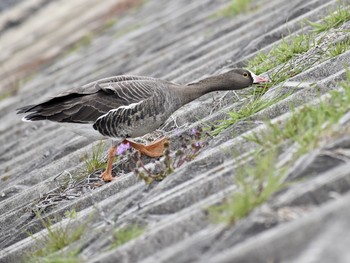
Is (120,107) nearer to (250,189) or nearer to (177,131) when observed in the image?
(177,131)

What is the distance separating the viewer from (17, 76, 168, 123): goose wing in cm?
477

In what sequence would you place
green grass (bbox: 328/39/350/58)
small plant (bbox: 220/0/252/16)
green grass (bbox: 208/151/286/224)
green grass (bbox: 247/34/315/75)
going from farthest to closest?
small plant (bbox: 220/0/252/16) → green grass (bbox: 247/34/315/75) → green grass (bbox: 328/39/350/58) → green grass (bbox: 208/151/286/224)

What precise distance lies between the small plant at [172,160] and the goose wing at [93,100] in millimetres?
837

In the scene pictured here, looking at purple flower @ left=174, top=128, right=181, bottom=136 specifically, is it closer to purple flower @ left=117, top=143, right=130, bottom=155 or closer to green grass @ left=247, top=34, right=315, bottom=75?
purple flower @ left=117, top=143, right=130, bottom=155

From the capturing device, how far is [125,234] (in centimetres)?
308

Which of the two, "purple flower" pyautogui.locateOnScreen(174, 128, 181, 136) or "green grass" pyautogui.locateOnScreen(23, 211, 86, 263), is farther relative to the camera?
"purple flower" pyautogui.locateOnScreen(174, 128, 181, 136)

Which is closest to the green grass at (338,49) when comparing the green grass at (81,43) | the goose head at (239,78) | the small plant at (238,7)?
the goose head at (239,78)

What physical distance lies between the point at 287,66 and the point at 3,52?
9.20 meters

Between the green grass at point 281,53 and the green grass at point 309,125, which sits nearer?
the green grass at point 309,125

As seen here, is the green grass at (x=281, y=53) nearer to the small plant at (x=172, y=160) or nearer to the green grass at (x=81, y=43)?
the small plant at (x=172, y=160)

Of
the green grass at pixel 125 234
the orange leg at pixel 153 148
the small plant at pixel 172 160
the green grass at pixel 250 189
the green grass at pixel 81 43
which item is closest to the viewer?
the green grass at pixel 250 189

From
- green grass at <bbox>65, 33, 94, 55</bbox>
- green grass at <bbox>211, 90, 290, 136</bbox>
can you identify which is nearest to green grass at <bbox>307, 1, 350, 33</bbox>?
green grass at <bbox>211, 90, 290, 136</bbox>

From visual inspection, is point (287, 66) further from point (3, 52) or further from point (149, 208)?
point (3, 52)

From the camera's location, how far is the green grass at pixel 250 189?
8.98 ft
